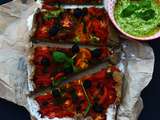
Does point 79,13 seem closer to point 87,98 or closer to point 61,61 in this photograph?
point 61,61

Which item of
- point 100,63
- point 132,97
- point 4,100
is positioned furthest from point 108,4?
point 4,100

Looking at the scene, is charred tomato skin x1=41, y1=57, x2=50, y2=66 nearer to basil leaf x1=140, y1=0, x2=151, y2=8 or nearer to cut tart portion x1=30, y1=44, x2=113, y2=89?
cut tart portion x1=30, y1=44, x2=113, y2=89

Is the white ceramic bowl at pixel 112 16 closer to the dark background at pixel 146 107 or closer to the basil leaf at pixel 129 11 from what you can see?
the basil leaf at pixel 129 11

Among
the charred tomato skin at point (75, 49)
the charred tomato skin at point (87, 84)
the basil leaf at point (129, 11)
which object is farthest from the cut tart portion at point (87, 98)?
the basil leaf at point (129, 11)

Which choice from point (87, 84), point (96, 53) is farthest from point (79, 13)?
point (87, 84)

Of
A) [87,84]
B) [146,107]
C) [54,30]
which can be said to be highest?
[54,30]

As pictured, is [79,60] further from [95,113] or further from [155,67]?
[155,67]

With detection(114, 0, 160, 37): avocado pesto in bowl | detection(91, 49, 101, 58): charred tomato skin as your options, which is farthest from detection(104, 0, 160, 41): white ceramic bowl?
detection(91, 49, 101, 58): charred tomato skin
